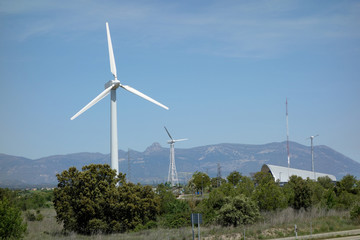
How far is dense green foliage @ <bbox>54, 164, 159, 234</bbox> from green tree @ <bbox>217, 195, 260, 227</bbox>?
891 centimetres

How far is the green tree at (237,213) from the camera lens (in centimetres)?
5406

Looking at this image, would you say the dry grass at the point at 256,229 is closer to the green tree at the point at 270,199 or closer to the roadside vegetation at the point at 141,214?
the roadside vegetation at the point at 141,214

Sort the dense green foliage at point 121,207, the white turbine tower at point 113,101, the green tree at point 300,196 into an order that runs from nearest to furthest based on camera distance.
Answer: the dense green foliage at point 121,207
the white turbine tower at point 113,101
the green tree at point 300,196

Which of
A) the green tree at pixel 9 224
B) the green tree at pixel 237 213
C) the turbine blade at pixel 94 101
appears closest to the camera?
the green tree at pixel 9 224

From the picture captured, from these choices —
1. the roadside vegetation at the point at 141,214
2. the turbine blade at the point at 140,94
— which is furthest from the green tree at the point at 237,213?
the turbine blade at the point at 140,94

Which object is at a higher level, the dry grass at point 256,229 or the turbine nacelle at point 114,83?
the turbine nacelle at point 114,83

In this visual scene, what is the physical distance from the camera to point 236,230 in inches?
1914

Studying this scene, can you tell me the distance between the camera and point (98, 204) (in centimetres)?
5688

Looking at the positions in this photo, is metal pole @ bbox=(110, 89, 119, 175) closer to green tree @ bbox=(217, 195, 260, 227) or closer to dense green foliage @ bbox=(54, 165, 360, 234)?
dense green foliage @ bbox=(54, 165, 360, 234)

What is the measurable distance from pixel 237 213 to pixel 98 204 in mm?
16516

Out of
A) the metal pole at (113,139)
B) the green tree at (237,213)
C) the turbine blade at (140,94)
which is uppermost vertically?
the turbine blade at (140,94)

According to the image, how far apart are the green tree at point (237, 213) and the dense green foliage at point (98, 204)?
8.91 metres

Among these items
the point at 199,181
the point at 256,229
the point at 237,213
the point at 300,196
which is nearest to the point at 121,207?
the point at 237,213

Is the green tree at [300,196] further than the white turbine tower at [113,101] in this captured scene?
Yes
